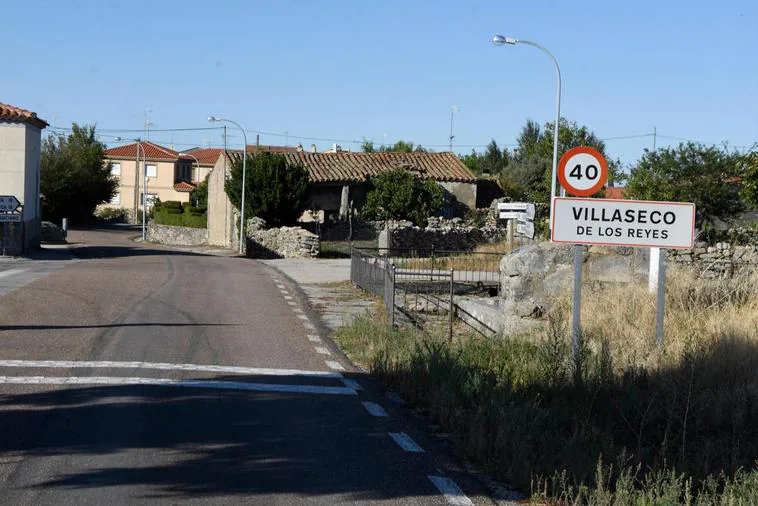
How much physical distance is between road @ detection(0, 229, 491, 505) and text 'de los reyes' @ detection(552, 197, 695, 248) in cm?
270

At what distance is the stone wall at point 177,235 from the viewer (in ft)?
217

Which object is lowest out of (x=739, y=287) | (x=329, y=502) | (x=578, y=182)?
(x=329, y=502)

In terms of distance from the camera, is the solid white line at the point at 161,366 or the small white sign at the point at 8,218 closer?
the solid white line at the point at 161,366

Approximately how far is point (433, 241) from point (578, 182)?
35.5 metres

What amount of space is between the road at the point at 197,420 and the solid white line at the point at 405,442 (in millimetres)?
13

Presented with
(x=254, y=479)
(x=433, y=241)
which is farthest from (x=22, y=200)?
(x=254, y=479)

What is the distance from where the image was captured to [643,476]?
678 centimetres

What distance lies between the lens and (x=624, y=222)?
1016cm

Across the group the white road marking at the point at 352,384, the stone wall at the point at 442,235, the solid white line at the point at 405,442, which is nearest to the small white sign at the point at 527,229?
the stone wall at the point at 442,235

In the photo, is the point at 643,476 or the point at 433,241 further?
the point at 433,241

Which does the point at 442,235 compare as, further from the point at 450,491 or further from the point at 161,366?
the point at 450,491

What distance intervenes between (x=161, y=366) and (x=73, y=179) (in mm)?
70434

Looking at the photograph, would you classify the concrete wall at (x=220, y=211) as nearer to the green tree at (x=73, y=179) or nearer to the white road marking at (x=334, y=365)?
the green tree at (x=73, y=179)

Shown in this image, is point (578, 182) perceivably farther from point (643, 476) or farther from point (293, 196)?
point (293, 196)
